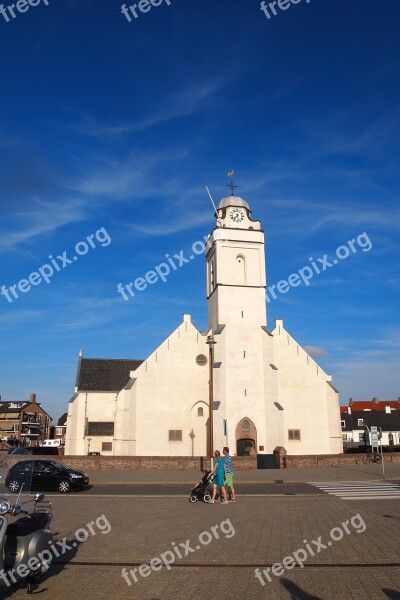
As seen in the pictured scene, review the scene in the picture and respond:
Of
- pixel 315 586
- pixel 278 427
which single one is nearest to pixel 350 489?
pixel 315 586

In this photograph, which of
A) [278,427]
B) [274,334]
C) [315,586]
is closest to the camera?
[315,586]

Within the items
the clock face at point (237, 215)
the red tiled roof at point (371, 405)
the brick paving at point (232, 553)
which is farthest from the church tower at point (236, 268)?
the red tiled roof at point (371, 405)

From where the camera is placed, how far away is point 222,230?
137ft

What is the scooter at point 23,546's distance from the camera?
6411 millimetres

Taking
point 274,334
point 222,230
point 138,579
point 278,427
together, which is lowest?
point 138,579

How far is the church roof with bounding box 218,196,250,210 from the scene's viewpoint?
43.1 m

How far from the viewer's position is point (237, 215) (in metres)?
42.8

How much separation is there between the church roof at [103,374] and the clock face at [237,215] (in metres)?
18.8

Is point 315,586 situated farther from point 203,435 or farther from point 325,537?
point 203,435

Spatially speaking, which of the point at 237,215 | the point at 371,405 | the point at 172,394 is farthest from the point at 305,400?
the point at 371,405

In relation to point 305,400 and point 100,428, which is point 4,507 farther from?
point 100,428

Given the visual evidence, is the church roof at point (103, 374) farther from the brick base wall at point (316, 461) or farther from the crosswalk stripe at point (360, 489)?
the crosswalk stripe at point (360, 489)

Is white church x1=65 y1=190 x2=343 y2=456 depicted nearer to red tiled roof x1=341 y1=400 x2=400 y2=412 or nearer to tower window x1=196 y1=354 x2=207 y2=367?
tower window x1=196 y1=354 x2=207 y2=367

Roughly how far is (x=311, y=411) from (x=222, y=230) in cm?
1658
